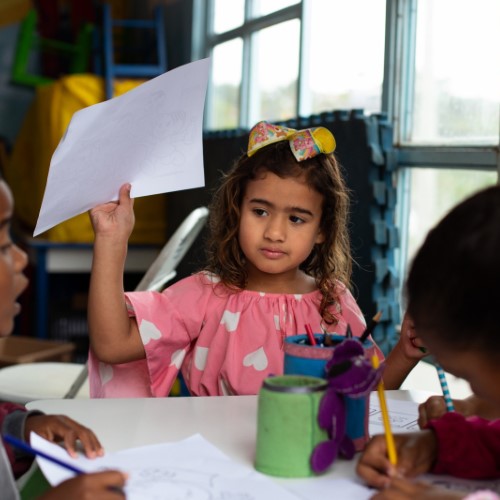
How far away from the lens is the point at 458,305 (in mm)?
675

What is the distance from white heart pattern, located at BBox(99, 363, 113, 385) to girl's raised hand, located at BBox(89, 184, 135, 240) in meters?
0.24

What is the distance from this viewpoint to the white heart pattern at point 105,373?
1347 mm

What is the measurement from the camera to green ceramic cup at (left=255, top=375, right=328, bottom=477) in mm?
Result: 783

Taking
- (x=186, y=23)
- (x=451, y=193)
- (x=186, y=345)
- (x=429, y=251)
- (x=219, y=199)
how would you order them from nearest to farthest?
1. (x=429, y=251)
2. (x=186, y=345)
3. (x=219, y=199)
4. (x=451, y=193)
5. (x=186, y=23)

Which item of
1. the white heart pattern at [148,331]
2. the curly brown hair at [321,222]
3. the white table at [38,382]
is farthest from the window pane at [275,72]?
the white heart pattern at [148,331]

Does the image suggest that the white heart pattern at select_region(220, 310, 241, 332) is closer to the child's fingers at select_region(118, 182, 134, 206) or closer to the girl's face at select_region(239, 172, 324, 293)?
the girl's face at select_region(239, 172, 324, 293)

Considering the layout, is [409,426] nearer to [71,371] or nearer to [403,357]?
[403,357]

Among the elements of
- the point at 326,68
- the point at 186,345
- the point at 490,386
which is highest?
the point at 326,68

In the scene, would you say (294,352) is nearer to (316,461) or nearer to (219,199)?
(316,461)

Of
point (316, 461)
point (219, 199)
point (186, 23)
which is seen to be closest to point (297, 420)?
point (316, 461)

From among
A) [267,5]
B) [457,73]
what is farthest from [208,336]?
[267,5]

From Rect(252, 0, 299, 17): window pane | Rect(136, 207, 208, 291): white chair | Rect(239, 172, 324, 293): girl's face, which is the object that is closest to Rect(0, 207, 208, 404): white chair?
Rect(136, 207, 208, 291): white chair

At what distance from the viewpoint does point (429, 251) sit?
2.31 ft

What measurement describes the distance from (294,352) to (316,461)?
15cm
